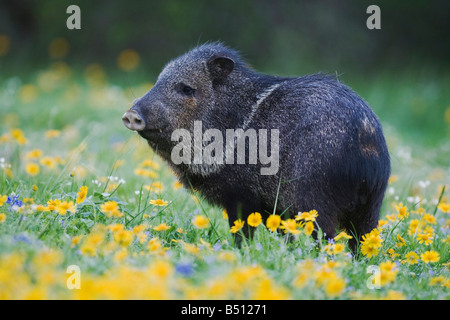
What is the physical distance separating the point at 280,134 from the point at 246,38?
7799mm

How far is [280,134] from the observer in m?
3.33

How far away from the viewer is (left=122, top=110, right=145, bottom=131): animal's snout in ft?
10.7

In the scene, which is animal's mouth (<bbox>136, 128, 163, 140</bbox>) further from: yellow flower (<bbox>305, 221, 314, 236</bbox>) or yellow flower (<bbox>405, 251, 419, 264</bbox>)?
yellow flower (<bbox>405, 251, 419, 264</bbox>)

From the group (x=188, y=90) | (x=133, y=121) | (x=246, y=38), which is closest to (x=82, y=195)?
(x=133, y=121)

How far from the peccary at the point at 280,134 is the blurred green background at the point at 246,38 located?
20.8ft

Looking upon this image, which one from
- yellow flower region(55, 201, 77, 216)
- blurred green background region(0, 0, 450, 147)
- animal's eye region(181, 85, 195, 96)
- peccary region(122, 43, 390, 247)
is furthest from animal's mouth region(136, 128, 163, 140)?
blurred green background region(0, 0, 450, 147)

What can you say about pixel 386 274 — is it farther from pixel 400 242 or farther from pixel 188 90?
pixel 188 90

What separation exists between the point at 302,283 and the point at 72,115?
5403 mm

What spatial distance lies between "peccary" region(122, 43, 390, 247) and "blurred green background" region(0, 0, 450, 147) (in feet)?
20.8

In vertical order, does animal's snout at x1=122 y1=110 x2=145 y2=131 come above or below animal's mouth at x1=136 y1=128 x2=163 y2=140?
above

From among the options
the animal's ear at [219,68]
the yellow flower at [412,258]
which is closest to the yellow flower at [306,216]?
the yellow flower at [412,258]

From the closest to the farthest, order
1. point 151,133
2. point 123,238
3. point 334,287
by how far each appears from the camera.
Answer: point 334,287, point 123,238, point 151,133

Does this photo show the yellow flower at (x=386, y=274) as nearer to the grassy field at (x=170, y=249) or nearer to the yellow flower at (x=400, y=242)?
the grassy field at (x=170, y=249)

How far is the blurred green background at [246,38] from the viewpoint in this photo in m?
10.4
